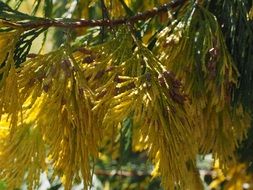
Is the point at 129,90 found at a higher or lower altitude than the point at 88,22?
lower

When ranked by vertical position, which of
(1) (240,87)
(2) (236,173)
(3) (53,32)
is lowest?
(2) (236,173)

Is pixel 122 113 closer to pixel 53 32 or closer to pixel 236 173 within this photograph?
pixel 236 173

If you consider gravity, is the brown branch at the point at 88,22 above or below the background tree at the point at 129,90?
above

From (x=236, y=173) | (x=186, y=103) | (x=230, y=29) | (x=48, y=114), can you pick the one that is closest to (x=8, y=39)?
(x=48, y=114)

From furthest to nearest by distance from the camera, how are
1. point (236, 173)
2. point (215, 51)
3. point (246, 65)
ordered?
point (236, 173)
point (246, 65)
point (215, 51)

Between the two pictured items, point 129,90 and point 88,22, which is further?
point 88,22

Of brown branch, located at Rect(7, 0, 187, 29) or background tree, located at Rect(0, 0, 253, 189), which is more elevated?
brown branch, located at Rect(7, 0, 187, 29)

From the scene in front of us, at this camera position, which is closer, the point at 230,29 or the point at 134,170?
the point at 230,29

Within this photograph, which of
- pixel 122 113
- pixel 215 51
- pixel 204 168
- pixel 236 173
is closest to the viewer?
pixel 122 113
